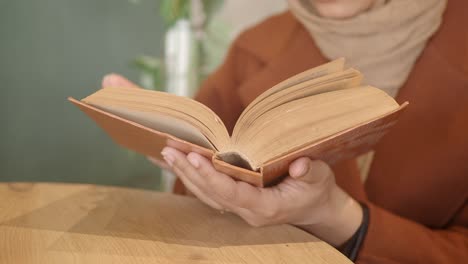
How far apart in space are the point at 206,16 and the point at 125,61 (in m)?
0.25

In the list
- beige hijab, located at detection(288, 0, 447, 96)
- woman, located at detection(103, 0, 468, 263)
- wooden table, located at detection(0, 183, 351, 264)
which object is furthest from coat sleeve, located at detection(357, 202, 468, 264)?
beige hijab, located at detection(288, 0, 447, 96)

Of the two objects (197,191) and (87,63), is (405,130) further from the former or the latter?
(87,63)

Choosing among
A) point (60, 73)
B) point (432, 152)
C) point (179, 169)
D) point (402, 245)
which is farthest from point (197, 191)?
point (60, 73)

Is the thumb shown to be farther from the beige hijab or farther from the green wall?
the green wall

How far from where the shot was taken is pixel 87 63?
1226 millimetres

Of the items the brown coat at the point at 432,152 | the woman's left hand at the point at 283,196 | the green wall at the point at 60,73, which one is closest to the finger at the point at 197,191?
the woman's left hand at the point at 283,196

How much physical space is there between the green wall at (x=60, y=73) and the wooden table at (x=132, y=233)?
0.47 meters

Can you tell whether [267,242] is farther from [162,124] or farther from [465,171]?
[465,171]

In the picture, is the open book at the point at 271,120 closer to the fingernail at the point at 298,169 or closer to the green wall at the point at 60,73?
the fingernail at the point at 298,169

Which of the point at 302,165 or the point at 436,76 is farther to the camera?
the point at 436,76

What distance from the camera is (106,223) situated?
0.57 metres

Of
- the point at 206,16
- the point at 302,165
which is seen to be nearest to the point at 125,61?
the point at 206,16

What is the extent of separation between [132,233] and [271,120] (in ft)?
0.64

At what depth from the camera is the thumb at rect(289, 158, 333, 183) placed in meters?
0.48
